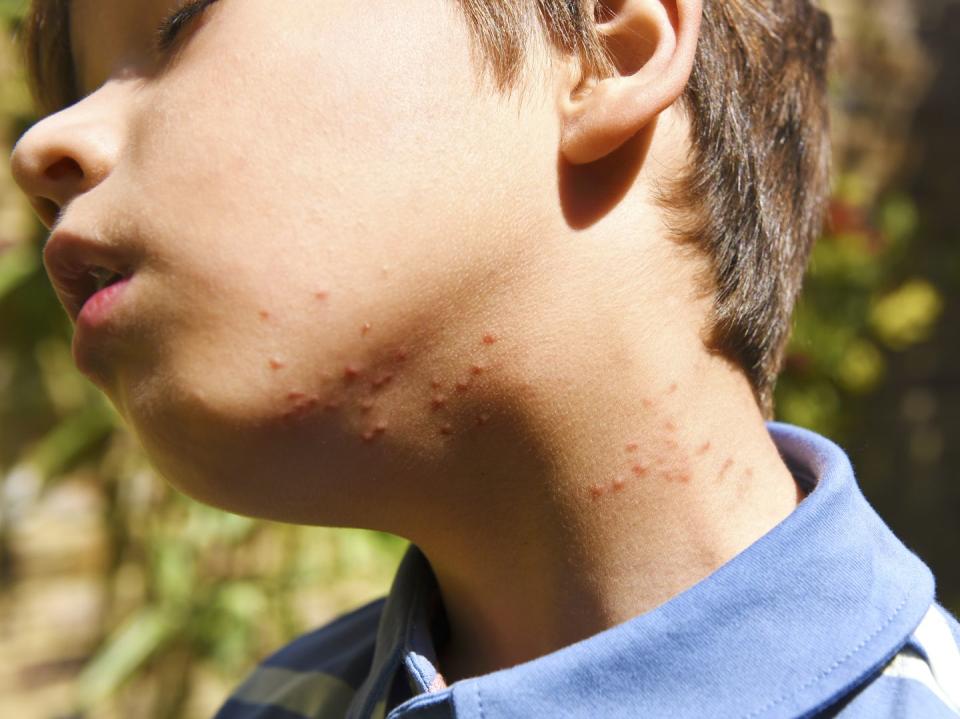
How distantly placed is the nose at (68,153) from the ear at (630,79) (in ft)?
1.57

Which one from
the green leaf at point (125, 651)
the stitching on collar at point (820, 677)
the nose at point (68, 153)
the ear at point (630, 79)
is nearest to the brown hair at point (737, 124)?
the ear at point (630, 79)

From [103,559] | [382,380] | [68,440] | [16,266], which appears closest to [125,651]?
[103,559]

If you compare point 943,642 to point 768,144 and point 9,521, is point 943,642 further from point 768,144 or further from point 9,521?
point 9,521

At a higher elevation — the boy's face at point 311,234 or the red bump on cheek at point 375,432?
the boy's face at point 311,234

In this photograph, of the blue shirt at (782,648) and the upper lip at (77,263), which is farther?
the upper lip at (77,263)

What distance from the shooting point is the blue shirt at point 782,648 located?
92 centimetres

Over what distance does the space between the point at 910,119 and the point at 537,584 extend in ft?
14.6

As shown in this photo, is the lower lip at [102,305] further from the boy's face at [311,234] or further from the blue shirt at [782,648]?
the blue shirt at [782,648]

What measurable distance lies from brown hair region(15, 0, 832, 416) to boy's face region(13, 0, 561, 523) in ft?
0.28

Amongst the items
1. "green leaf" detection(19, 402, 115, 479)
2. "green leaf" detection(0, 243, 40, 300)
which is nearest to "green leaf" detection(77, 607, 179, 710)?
"green leaf" detection(19, 402, 115, 479)

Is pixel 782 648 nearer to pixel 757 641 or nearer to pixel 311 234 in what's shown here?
pixel 757 641

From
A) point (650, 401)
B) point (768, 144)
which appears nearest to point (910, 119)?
point (768, 144)

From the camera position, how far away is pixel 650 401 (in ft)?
3.58

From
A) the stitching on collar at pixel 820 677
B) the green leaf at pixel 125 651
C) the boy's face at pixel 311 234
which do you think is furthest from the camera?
the green leaf at pixel 125 651
